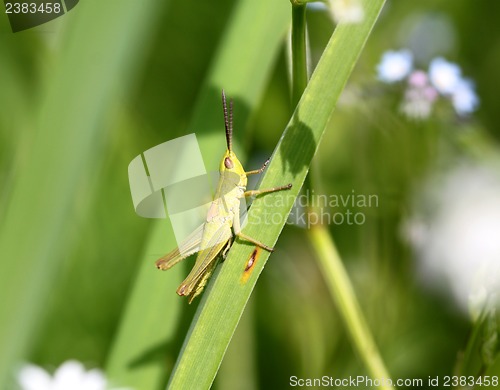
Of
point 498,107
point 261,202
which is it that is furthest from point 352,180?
point 261,202

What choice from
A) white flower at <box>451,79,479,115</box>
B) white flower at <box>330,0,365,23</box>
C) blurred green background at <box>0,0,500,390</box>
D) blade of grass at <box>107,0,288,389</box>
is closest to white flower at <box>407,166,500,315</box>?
blurred green background at <box>0,0,500,390</box>

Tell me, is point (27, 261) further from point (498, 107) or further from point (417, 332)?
point (498, 107)

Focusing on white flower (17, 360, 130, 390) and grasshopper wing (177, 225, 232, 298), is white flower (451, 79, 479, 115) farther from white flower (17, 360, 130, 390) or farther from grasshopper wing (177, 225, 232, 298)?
white flower (17, 360, 130, 390)

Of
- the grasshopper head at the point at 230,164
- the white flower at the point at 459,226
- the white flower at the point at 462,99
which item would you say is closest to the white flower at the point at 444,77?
the white flower at the point at 462,99

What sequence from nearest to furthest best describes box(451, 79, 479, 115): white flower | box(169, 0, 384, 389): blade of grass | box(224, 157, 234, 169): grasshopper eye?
box(169, 0, 384, 389): blade of grass → box(224, 157, 234, 169): grasshopper eye → box(451, 79, 479, 115): white flower

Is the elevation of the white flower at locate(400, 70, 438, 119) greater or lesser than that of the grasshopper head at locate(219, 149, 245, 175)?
lesser

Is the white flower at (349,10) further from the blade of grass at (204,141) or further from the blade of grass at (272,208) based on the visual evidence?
the blade of grass at (204,141)
